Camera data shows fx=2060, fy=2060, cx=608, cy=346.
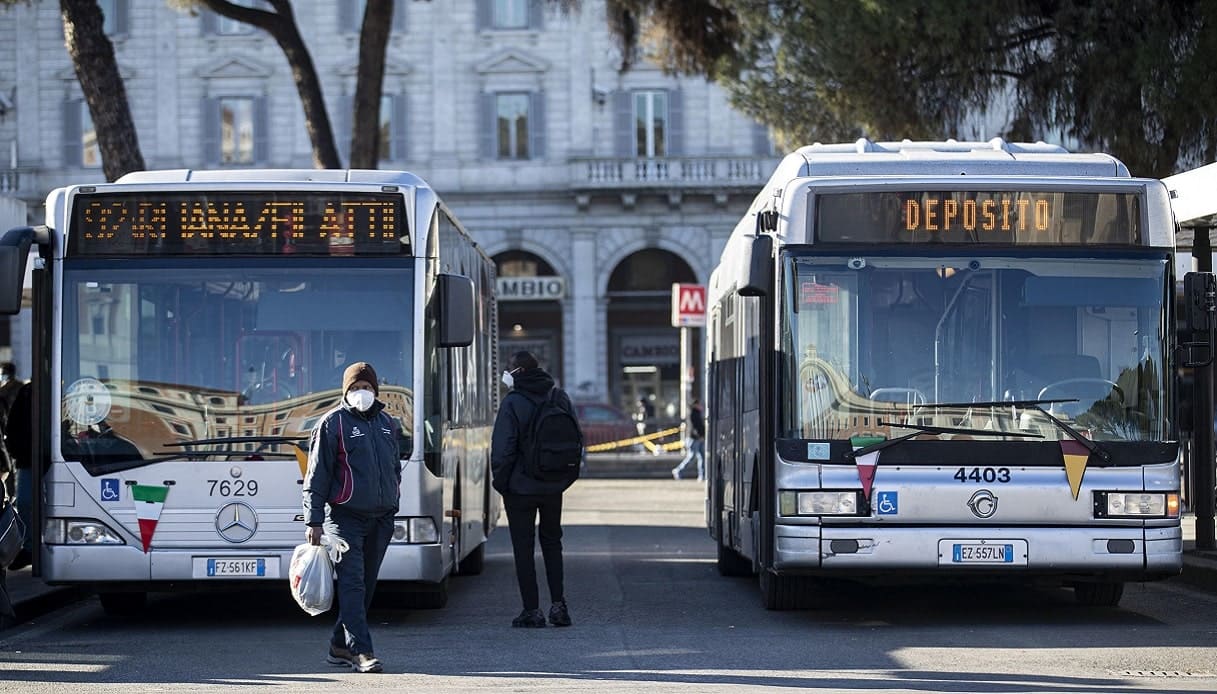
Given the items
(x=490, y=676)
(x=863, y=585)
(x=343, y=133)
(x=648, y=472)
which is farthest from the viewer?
(x=343, y=133)

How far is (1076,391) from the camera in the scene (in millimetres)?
11039

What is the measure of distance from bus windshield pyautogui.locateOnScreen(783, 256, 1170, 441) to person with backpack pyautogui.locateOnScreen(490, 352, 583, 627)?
1352mm

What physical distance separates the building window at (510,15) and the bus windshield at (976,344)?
36454 mm

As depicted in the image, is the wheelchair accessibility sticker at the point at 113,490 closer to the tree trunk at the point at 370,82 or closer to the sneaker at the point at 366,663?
the sneaker at the point at 366,663

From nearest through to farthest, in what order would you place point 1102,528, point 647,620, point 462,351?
point 1102,528
point 647,620
point 462,351

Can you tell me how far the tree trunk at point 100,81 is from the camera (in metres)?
20.7

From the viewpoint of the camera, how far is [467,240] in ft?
47.3

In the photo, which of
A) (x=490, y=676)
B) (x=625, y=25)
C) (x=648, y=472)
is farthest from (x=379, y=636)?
(x=648, y=472)

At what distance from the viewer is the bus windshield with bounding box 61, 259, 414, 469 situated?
1141 cm

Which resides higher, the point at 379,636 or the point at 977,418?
the point at 977,418

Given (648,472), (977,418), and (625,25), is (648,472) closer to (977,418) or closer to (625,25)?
(625,25)

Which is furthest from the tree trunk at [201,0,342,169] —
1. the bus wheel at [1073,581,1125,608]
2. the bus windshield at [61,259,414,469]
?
the bus wheel at [1073,581,1125,608]

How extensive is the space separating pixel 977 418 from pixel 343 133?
36.3m

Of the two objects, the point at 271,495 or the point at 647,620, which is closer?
the point at 271,495
